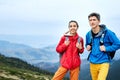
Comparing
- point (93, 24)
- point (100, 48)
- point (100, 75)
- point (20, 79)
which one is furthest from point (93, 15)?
point (20, 79)

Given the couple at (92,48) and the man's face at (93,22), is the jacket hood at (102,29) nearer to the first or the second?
the couple at (92,48)

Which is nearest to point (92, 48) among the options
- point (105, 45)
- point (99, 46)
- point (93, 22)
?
point (99, 46)

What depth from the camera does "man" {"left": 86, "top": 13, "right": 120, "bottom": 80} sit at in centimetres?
1382

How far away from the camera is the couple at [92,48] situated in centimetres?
1385

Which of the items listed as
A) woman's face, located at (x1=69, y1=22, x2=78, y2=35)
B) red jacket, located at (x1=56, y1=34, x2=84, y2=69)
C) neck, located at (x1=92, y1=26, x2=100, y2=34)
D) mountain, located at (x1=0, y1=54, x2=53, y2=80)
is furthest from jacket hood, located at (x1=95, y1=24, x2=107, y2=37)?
mountain, located at (x1=0, y1=54, x2=53, y2=80)

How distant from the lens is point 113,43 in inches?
548

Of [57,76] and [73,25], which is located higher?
[73,25]

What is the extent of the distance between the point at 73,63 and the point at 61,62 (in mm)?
469

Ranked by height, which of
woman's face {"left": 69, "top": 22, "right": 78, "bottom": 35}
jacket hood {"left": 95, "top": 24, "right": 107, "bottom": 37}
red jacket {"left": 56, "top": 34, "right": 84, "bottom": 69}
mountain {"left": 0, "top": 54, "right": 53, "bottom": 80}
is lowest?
mountain {"left": 0, "top": 54, "right": 53, "bottom": 80}

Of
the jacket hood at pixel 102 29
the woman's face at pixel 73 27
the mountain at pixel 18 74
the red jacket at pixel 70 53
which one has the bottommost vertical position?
the mountain at pixel 18 74

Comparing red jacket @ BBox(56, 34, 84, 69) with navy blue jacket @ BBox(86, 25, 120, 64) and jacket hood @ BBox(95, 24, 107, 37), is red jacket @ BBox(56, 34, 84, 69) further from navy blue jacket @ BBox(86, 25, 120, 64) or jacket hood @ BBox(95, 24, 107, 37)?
jacket hood @ BBox(95, 24, 107, 37)

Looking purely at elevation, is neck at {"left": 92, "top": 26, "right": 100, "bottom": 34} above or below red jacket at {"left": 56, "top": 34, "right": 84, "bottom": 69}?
above

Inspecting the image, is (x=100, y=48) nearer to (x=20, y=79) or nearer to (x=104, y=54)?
(x=104, y=54)

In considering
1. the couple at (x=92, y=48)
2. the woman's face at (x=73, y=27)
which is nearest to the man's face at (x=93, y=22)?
the couple at (x=92, y=48)
